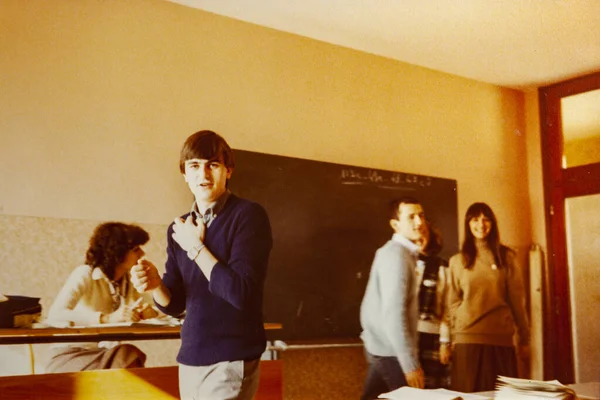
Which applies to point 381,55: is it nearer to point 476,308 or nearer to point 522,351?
point 476,308

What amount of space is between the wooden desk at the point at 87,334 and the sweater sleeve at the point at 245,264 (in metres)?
0.60

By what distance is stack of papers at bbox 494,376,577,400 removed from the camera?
1865 millimetres

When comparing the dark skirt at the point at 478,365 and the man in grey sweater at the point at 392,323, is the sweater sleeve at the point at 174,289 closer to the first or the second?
the man in grey sweater at the point at 392,323

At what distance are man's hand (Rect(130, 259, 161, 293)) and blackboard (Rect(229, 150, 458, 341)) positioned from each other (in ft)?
4.92

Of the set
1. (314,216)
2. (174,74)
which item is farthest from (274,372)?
(174,74)

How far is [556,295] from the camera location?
15.1 feet

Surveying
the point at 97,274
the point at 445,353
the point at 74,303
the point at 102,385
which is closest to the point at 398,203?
the point at 445,353

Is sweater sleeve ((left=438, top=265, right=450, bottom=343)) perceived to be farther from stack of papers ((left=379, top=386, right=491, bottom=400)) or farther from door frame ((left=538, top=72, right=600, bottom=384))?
stack of papers ((left=379, top=386, right=491, bottom=400))

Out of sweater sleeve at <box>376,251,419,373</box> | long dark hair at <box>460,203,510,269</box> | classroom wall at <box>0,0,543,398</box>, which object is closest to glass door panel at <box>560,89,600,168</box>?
long dark hair at <box>460,203,510,269</box>

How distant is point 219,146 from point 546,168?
336cm

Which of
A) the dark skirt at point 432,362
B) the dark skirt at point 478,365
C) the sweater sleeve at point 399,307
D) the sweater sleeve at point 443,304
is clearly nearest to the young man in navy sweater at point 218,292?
the sweater sleeve at point 399,307

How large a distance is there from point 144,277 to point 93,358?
974 mm

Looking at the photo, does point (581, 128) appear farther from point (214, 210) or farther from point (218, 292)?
point (218, 292)

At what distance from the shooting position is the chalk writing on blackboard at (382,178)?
3.85 meters
